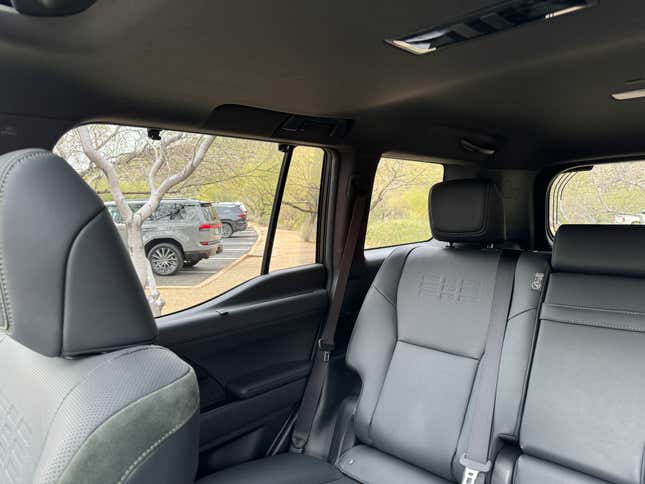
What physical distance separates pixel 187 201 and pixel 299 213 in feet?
2.52

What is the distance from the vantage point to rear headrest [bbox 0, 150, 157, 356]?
3.14ft

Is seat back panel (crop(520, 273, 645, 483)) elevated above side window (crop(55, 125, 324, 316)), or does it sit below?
below

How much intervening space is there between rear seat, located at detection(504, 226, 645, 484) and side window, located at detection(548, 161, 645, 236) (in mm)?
978

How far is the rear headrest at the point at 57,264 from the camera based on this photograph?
96 cm

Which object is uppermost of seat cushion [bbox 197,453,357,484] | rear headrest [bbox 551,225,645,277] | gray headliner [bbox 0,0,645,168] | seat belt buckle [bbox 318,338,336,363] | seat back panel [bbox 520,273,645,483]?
gray headliner [bbox 0,0,645,168]

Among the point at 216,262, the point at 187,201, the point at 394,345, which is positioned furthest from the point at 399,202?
the point at 187,201

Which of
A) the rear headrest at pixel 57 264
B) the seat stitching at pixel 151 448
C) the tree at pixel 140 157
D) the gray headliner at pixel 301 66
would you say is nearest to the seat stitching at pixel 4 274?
the rear headrest at pixel 57 264

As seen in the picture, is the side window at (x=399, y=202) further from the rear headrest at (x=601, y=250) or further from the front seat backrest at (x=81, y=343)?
the front seat backrest at (x=81, y=343)

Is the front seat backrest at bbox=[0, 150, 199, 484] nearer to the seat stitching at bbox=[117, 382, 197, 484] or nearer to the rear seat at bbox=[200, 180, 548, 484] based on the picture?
the seat stitching at bbox=[117, 382, 197, 484]

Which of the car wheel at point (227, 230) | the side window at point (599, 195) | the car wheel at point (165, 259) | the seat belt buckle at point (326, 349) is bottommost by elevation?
the seat belt buckle at point (326, 349)

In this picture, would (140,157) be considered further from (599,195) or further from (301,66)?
(599,195)

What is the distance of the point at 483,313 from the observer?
2.13 metres

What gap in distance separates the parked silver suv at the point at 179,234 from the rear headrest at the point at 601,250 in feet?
4.66

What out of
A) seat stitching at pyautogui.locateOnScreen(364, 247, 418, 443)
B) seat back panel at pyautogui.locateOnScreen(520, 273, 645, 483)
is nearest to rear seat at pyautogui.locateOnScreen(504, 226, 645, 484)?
seat back panel at pyautogui.locateOnScreen(520, 273, 645, 483)
